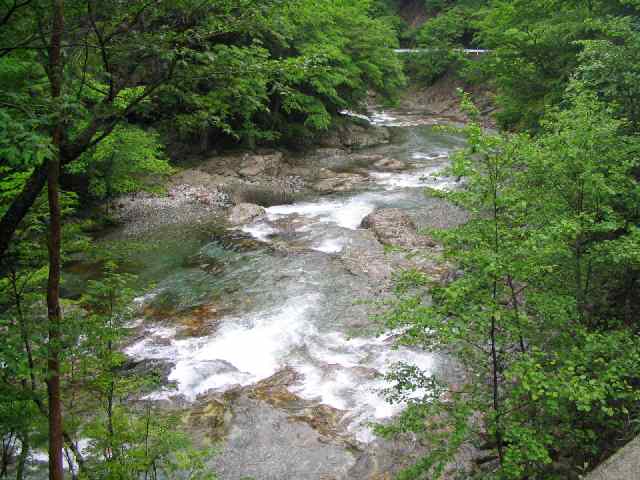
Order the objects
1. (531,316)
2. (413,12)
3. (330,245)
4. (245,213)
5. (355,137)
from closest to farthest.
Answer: (531,316) → (330,245) → (245,213) → (355,137) → (413,12)

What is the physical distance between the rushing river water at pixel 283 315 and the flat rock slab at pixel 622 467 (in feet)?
7.40

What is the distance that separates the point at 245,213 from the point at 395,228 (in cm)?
519

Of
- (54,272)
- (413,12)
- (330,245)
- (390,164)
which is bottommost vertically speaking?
(330,245)

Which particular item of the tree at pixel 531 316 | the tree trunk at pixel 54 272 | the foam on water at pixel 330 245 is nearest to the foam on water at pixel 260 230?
the foam on water at pixel 330 245

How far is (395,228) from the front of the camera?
1343 centimetres

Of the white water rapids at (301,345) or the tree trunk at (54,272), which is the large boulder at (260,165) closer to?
the white water rapids at (301,345)

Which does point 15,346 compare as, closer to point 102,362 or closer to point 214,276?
point 102,362

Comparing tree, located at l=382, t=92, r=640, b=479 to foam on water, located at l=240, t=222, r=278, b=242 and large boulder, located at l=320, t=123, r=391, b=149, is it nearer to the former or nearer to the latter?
foam on water, located at l=240, t=222, r=278, b=242

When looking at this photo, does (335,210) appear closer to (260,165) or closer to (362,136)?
(260,165)

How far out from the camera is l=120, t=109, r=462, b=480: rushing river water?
770 cm

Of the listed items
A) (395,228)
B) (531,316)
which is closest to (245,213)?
(395,228)

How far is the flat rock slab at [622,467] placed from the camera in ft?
11.4

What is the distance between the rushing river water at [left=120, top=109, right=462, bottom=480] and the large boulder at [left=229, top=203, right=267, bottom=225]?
405 mm

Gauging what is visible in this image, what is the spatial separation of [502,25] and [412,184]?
941 centimetres
